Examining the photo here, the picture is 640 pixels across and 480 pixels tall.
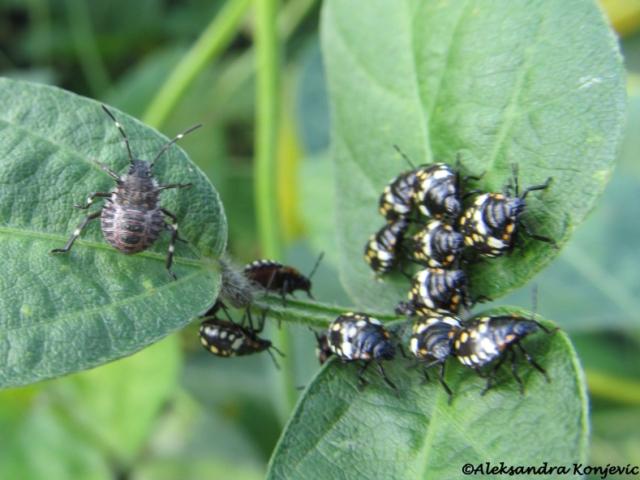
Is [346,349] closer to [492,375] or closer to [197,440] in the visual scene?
[492,375]

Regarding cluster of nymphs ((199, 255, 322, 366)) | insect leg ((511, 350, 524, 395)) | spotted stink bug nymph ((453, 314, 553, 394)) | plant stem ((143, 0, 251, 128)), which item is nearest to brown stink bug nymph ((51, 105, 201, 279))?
cluster of nymphs ((199, 255, 322, 366))

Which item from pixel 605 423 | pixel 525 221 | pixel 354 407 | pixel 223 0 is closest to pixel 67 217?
pixel 354 407

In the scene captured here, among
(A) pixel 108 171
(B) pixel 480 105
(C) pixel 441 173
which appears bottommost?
(A) pixel 108 171

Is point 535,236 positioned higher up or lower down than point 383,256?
higher up

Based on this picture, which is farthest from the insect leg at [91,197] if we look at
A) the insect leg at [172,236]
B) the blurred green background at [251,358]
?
the blurred green background at [251,358]

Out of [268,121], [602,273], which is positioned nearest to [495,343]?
[268,121]

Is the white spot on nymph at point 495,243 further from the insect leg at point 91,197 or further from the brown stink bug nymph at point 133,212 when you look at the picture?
the insect leg at point 91,197
